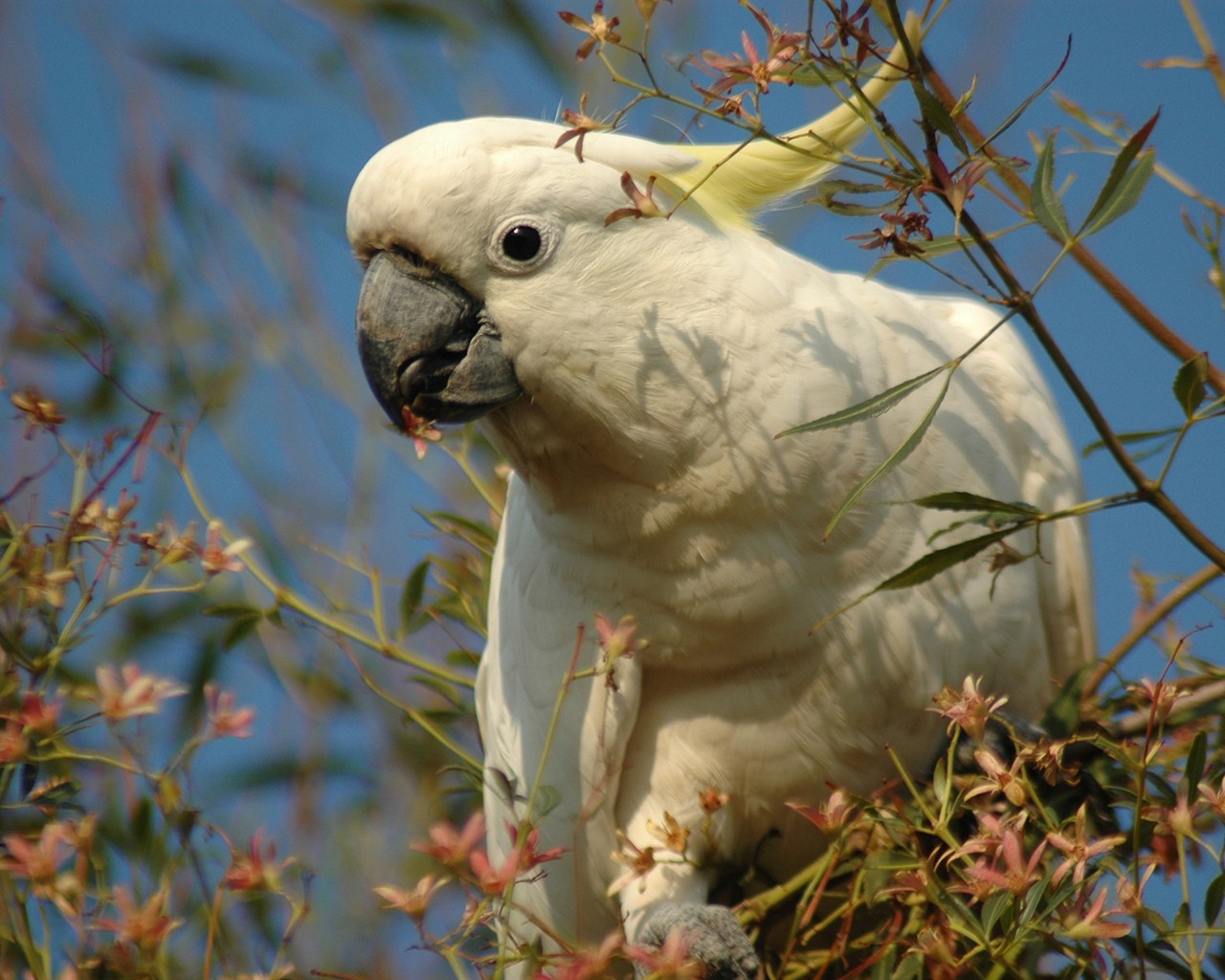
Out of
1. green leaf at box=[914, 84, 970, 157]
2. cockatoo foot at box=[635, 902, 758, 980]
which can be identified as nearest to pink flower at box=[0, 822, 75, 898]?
cockatoo foot at box=[635, 902, 758, 980]

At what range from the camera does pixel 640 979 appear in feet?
5.16

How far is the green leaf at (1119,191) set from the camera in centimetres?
133

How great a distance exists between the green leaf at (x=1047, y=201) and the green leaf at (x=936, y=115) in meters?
0.09

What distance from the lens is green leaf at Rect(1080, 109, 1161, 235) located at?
52.3 inches

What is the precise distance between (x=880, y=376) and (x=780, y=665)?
440 millimetres

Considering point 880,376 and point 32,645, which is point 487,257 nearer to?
point 880,376

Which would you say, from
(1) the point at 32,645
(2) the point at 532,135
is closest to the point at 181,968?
(1) the point at 32,645

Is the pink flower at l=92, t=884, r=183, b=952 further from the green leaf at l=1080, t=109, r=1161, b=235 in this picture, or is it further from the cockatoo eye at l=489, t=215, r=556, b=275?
the green leaf at l=1080, t=109, r=1161, b=235

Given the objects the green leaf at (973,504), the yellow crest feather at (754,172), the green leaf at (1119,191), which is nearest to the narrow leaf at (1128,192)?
the green leaf at (1119,191)

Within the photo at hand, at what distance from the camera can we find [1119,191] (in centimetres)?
135

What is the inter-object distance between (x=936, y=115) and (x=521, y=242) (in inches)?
28.2

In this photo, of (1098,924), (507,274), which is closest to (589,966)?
(1098,924)

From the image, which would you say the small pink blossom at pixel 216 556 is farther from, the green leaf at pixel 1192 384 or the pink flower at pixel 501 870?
the green leaf at pixel 1192 384

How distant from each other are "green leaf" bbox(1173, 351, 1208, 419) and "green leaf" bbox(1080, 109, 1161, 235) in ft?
0.51
